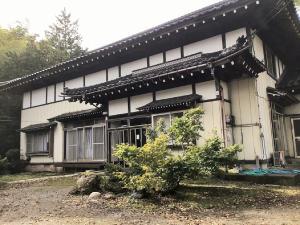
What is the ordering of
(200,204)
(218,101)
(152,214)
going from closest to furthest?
(152,214) → (200,204) → (218,101)

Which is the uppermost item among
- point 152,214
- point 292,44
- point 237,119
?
point 292,44

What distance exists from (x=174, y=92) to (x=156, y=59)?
2.61 m

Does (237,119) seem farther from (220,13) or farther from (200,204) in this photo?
(200,204)

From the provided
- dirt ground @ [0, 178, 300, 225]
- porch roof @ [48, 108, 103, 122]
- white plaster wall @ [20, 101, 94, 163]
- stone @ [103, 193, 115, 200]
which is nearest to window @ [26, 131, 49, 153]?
white plaster wall @ [20, 101, 94, 163]

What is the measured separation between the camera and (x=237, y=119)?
1142cm

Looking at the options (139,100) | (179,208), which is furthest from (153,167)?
(139,100)

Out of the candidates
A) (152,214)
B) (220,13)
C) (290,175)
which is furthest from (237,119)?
(152,214)

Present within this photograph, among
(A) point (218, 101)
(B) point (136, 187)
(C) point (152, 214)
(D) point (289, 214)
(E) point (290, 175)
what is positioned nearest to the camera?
(D) point (289, 214)

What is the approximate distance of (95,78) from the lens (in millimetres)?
16906

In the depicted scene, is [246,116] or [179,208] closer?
[179,208]

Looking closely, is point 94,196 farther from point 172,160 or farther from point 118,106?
point 118,106

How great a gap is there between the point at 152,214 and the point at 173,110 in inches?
220

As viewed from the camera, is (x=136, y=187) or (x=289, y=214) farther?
(x=136, y=187)

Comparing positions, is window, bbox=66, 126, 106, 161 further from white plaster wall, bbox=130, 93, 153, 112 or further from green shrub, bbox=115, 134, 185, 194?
green shrub, bbox=115, 134, 185, 194
